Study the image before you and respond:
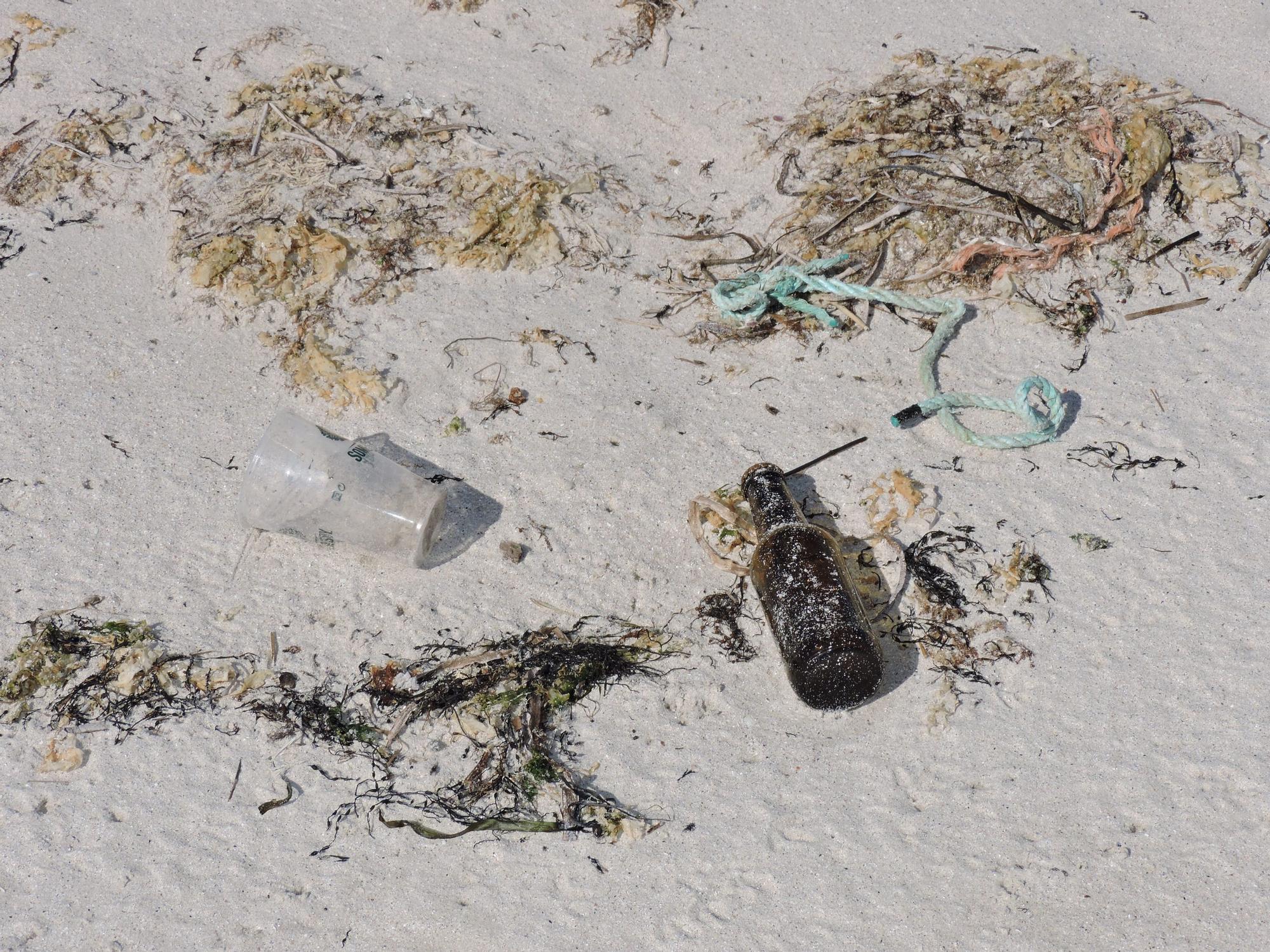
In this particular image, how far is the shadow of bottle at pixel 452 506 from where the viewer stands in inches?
117

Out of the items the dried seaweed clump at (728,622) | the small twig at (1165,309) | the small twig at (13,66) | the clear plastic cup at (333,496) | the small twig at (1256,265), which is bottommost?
the dried seaweed clump at (728,622)

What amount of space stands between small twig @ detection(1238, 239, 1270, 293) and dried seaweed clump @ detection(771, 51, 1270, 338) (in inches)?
2.3

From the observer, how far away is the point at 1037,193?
365cm

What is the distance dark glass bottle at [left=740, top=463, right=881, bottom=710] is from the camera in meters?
2.49

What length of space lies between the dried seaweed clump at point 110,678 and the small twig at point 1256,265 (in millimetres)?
3940

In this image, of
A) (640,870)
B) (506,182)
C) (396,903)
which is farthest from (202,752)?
(506,182)

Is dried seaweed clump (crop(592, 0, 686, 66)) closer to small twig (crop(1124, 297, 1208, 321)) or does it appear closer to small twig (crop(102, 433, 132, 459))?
small twig (crop(1124, 297, 1208, 321))

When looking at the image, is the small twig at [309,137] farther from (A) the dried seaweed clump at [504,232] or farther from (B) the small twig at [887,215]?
(B) the small twig at [887,215]

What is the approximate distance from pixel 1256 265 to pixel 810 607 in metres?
2.56

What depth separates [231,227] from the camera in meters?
3.60

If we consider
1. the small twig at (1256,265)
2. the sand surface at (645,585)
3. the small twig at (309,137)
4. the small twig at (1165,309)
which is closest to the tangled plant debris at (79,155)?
the sand surface at (645,585)

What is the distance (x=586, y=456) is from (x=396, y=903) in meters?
1.54

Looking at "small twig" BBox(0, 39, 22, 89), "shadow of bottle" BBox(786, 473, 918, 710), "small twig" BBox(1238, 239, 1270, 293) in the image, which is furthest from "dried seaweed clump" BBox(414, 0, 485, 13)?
"small twig" BBox(1238, 239, 1270, 293)

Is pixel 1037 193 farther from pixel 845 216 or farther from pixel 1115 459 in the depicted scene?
pixel 1115 459
